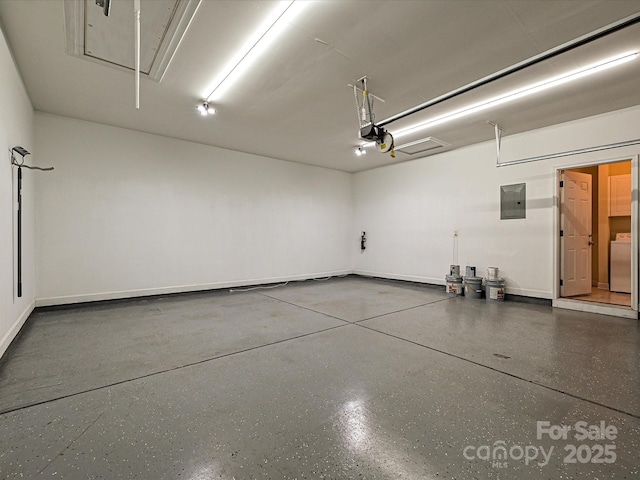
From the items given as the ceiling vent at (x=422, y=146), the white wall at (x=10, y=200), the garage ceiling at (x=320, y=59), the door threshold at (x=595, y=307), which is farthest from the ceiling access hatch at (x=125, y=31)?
the door threshold at (x=595, y=307)

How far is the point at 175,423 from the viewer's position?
1.76 m

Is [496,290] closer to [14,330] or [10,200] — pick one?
[14,330]

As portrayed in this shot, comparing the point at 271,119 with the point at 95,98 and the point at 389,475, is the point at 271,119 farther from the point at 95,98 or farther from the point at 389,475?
the point at 389,475

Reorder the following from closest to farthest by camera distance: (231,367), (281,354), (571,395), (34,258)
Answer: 1. (571,395)
2. (231,367)
3. (281,354)
4. (34,258)

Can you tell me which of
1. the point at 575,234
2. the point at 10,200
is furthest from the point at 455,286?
the point at 10,200

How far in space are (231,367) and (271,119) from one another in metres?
3.63

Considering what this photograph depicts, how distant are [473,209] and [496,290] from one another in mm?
1659

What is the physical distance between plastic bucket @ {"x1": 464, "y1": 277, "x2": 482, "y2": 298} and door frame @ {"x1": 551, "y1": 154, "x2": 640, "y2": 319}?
109 centimetres

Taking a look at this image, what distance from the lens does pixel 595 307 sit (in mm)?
4379

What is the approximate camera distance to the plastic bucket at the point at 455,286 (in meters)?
5.82

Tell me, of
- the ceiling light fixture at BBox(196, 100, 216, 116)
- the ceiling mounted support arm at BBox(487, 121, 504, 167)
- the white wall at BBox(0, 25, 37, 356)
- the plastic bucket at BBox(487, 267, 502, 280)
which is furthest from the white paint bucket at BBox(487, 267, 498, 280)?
the white wall at BBox(0, 25, 37, 356)

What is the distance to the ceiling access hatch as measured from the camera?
2332 millimetres

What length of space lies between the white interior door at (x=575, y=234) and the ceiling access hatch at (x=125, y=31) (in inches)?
232

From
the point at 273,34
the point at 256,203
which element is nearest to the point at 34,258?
the point at 256,203
